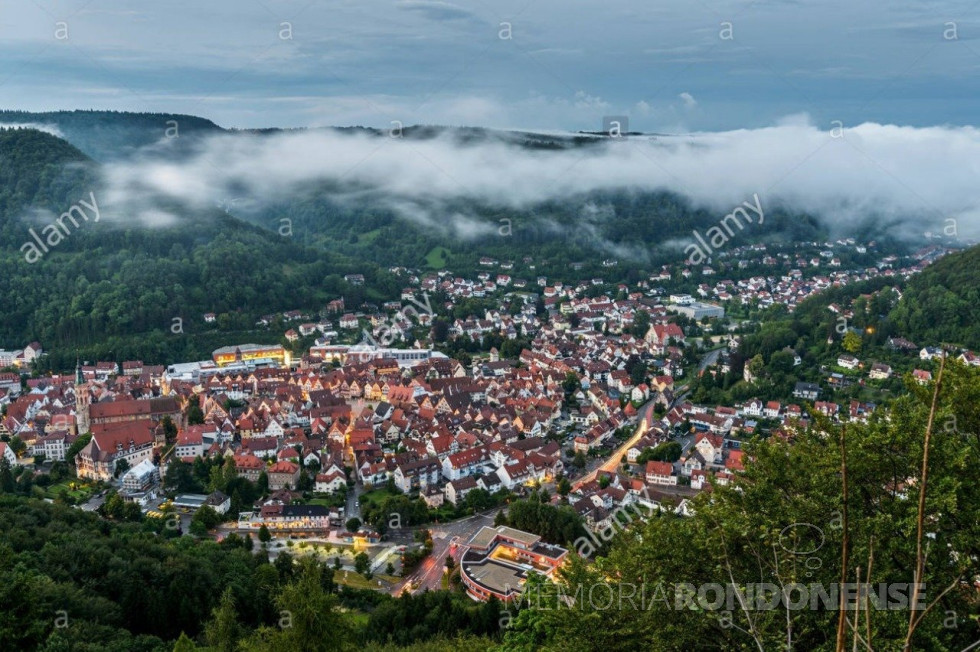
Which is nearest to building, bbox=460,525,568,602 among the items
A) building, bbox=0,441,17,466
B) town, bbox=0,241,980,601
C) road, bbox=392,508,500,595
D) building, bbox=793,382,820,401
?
town, bbox=0,241,980,601

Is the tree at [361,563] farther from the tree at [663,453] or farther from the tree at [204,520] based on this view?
the tree at [663,453]

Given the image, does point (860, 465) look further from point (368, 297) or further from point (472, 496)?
point (368, 297)

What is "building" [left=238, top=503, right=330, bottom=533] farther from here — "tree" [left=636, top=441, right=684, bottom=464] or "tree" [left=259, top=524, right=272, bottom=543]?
"tree" [left=636, top=441, right=684, bottom=464]

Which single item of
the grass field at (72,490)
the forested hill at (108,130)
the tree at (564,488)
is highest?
the forested hill at (108,130)

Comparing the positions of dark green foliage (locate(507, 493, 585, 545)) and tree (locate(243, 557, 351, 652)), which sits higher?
tree (locate(243, 557, 351, 652))

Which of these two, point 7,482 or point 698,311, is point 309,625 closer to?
point 7,482

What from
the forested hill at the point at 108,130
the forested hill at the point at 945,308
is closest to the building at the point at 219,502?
the forested hill at the point at 945,308
